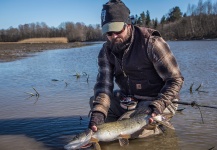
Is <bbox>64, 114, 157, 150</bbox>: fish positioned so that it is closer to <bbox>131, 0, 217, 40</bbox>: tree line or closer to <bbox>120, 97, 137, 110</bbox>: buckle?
<bbox>120, 97, 137, 110</bbox>: buckle

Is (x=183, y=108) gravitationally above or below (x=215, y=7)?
below

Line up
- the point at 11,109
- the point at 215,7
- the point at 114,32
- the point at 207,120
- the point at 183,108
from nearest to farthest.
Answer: the point at 114,32 → the point at 207,120 → the point at 183,108 → the point at 11,109 → the point at 215,7

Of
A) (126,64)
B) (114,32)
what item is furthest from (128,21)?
(126,64)

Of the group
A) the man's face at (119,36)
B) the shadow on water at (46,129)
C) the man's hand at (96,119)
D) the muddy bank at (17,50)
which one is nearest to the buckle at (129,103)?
the man's hand at (96,119)

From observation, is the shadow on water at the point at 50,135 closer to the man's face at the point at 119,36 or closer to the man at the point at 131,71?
the man at the point at 131,71

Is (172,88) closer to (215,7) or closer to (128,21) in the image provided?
(128,21)

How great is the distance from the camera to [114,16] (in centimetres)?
398

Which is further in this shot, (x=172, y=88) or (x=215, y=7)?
(x=215, y=7)

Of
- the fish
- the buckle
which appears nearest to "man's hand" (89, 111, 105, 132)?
the fish

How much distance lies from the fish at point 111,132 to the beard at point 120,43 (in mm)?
981

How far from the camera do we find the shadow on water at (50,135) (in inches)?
176

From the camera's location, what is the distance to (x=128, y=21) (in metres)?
4.15

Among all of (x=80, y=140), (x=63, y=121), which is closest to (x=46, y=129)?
(x=63, y=121)

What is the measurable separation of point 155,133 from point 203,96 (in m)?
3.25
